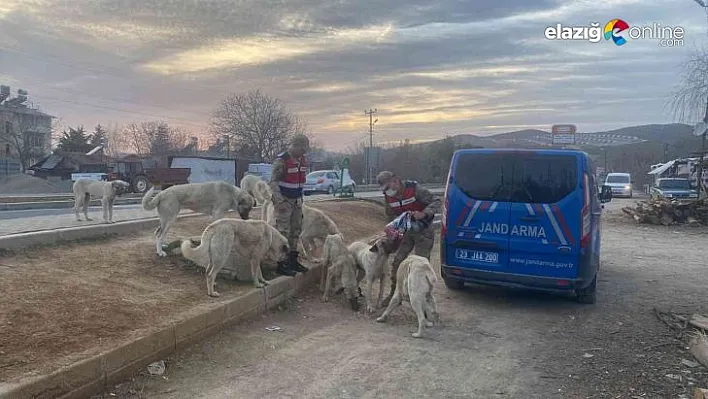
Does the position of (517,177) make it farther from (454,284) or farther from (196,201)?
(196,201)

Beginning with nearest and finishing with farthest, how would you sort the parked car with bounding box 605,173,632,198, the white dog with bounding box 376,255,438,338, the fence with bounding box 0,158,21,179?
1. the white dog with bounding box 376,255,438,338
2. the parked car with bounding box 605,173,632,198
3. the fence with bounding box 0,158,21,179

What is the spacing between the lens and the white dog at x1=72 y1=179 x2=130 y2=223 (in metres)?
11.4

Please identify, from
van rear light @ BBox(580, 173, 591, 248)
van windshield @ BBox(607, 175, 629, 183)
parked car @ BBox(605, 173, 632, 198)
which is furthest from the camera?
van windshield @ BBox(607, 175, 629, 183)

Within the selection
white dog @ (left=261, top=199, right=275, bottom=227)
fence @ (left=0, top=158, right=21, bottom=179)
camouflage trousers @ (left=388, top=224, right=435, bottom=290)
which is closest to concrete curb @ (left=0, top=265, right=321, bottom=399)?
camouflage trousers @ (left=388, top=224, right=435, bottom=290)

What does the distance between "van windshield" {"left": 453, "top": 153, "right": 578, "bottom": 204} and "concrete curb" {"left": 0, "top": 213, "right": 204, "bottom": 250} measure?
5390 millimetres

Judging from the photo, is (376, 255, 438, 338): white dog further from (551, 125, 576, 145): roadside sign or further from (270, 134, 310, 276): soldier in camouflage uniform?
(551, 125, 576, 145): roadside sign

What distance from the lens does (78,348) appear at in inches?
165

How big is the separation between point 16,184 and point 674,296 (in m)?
44.0

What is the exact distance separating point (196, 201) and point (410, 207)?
10.6 feet

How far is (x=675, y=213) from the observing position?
2012cm

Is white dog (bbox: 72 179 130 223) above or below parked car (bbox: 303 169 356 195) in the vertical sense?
above

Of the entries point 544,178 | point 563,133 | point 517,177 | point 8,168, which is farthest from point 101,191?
point 8,168

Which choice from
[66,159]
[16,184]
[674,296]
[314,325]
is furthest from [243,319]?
[66,159]

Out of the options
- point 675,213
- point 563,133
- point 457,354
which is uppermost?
point 563,133
